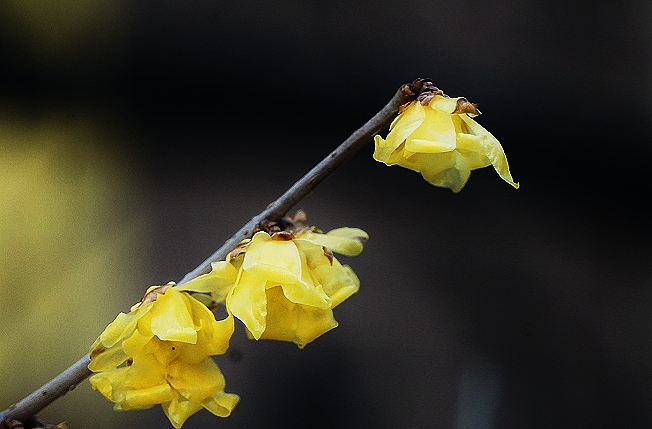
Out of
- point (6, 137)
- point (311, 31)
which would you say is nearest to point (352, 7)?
point (311, 31)

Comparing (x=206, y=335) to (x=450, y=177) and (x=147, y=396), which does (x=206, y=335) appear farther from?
(x=450, y=177)

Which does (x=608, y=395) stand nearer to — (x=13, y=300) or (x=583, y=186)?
(x=583, y=186)

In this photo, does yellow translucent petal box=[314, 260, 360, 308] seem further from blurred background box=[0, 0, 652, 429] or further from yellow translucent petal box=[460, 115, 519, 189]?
blurred background box=[0, 0, 652, 429]

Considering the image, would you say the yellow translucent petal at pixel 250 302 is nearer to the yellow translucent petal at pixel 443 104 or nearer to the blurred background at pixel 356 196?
the yellow translucent petal at pixel 443 104

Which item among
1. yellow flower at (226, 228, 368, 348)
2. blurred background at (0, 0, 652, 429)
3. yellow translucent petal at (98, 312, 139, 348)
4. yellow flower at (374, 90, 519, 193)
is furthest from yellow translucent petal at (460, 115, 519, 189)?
blurred background at (0, 0, 652, 429)

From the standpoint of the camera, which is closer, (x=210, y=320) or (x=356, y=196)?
(x=210, y=320)

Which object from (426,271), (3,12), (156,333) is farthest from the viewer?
(426,271)

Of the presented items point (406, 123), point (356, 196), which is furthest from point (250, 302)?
point (356, 196)
